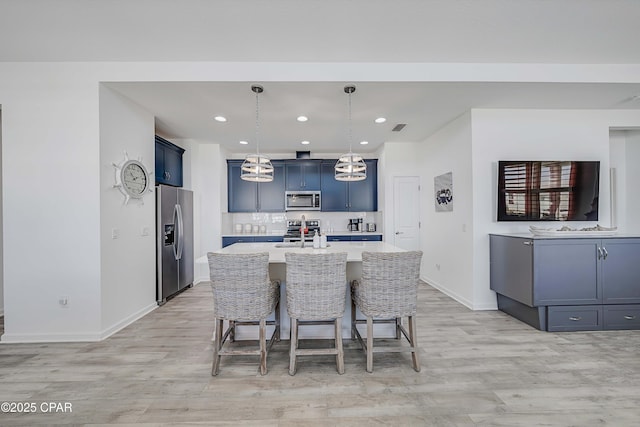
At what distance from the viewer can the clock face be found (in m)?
3.19

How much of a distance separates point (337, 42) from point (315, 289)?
85.5 inches

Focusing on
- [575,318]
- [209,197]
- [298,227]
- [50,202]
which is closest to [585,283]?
[575,318]

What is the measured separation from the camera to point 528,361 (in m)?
2.35

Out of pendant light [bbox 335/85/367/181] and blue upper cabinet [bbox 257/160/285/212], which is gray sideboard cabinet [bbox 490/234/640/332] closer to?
pendant light [bbox 335/85/367/181]

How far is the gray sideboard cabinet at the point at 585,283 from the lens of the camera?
2.95 metres

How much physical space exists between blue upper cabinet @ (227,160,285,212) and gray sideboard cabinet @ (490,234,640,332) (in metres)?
4.20

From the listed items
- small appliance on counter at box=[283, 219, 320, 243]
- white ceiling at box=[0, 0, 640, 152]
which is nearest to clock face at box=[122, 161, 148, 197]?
white ceiling at box=[0, 0, 640, 152]

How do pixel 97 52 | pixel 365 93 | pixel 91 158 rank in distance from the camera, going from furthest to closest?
pixel 365 93 < pixel 91 158 < pixel 97 52

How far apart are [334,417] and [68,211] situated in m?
3.15

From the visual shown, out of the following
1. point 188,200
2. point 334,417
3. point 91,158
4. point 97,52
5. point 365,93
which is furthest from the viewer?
point 188,200

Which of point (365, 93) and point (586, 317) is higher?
point (365, 93)

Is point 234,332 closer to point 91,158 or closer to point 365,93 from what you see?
point 91,158

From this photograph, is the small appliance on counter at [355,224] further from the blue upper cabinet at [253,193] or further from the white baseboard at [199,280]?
the white baseboard at [199,280]

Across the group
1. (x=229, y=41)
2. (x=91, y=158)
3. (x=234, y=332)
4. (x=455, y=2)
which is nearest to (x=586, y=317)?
(x=455, y=2)
